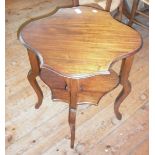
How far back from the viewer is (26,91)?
1.96 metres

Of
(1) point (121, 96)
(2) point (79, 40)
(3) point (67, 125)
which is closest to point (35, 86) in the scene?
(3) point (67, 125)

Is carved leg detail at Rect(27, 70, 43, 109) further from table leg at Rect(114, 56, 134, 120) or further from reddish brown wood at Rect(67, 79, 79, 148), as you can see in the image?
table leg at Rect(114, 56, 134, 120)

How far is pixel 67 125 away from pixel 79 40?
0.60 m

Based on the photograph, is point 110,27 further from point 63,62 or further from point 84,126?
point 84,126

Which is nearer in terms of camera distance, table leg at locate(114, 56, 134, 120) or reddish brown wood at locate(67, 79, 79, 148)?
reddish brown wood at locate(67, 79, 79, 148)

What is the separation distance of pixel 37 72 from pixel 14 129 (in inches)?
16.2

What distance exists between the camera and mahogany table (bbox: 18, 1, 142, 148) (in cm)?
128

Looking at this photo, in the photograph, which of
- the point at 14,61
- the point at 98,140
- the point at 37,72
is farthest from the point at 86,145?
the point at 14,61

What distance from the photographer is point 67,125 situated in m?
1.72

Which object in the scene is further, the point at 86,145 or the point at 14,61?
the point at 14,61

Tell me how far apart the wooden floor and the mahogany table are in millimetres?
96

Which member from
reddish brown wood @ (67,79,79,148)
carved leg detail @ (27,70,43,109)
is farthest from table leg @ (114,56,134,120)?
carved leg detail @ (27,70,43,109)

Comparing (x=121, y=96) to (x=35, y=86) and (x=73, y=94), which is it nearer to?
(x=73, y=94)

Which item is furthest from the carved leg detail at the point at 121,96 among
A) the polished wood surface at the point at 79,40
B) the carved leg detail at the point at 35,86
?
the carved leg detail at the point at 35,86
